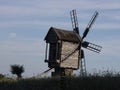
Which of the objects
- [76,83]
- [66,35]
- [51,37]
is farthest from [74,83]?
[66,35]

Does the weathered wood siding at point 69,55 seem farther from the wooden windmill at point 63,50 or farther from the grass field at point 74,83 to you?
the grass field at point 74,83

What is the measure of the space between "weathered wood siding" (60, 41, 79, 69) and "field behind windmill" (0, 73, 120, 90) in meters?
17.0

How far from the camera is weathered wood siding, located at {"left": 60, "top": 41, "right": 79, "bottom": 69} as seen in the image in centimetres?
4206

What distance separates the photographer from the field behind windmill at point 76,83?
61.2ft

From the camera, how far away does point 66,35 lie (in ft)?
141

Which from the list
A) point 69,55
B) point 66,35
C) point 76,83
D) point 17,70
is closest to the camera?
point 76,83

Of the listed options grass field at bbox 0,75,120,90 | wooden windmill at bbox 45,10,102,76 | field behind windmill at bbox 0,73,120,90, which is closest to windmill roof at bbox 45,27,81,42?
wooden windmill at bbox 45,10,102,76

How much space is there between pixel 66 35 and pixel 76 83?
74.8 ft

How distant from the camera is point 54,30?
42344 mm

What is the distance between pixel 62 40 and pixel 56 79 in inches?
783

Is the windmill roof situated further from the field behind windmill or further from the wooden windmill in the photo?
the field behind windmill

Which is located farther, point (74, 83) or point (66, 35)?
point (66, 35)

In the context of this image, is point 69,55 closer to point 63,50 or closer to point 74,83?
point 63,50

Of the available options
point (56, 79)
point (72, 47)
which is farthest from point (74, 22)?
point (56, 79)
